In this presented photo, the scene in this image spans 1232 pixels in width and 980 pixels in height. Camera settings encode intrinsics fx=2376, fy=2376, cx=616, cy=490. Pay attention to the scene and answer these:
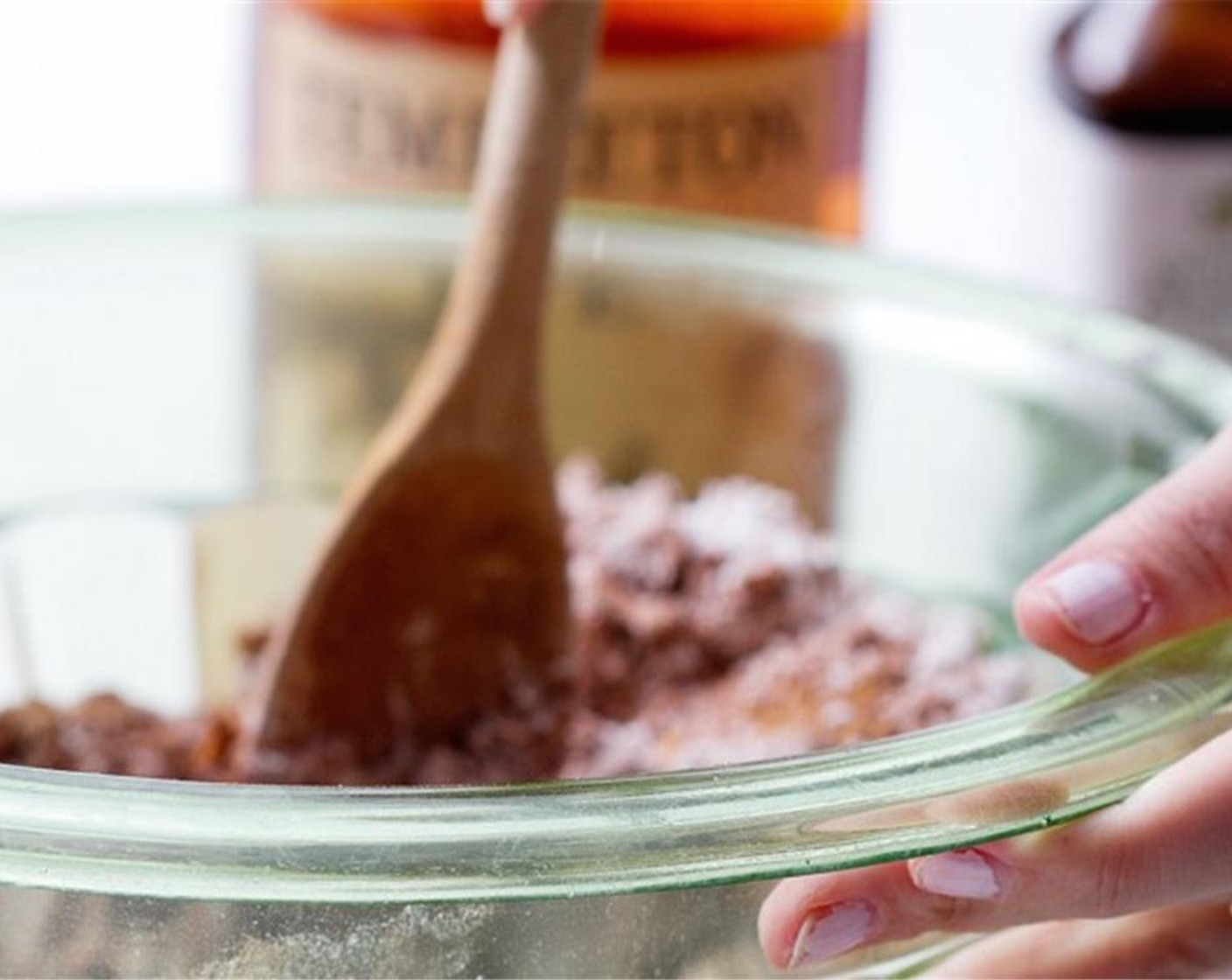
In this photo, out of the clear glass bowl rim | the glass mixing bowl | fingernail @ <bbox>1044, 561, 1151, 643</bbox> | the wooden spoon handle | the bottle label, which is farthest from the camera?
the bottle label

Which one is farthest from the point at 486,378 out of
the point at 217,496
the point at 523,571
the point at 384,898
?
the point at 384,898

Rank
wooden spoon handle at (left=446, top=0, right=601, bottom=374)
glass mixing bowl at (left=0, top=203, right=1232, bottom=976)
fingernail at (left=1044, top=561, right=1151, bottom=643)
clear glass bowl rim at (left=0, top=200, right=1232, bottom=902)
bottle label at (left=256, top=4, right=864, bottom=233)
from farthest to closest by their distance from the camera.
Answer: bottle label at (left=256, top=4, right=864, bottom=233) → glass mixing bowl at (left=0, top=203, right=1232, bottom=976) → wooden spoon handle at (left=446, top=0, right=601, bottom=374) → fingernail at (left=1044, top=561, right=1151, bottom=643) → clear glass bowl rim at (left=0, top=200, right=1232, bottom=902)

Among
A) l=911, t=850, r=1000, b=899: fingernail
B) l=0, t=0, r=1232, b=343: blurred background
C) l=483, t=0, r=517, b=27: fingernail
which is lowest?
l=911, t=850, r=1000, b=899: fingernail

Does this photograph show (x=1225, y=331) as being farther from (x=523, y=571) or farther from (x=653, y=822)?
(x=653, y=822)

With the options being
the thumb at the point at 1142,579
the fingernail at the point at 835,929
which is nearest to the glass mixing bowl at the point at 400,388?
the thumb at the point at 1142,579

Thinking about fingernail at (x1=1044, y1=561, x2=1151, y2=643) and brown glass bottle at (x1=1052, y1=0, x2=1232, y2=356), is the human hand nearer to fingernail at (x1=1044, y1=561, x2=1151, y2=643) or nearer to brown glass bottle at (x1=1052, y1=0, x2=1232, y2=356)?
fingernail at (x1=1044, y1=561, x2=1151, y2=643)

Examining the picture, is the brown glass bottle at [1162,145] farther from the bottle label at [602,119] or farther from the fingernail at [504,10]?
the fingernail at [504,10]

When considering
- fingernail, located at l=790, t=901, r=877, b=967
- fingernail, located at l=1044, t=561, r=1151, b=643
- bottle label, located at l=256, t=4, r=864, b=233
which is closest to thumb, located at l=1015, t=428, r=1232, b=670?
fingernail, located at l=1044, t=561, r=1151, b=643
